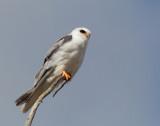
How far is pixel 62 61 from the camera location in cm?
1108

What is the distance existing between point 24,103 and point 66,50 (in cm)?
163

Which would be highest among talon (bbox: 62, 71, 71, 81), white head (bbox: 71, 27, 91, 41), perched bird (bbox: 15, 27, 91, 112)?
white head (bbox: 71, 27, 91, 41)

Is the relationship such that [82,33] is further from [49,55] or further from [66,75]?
[66,75]

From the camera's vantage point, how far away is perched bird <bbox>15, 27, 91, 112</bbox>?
1065 centimetres

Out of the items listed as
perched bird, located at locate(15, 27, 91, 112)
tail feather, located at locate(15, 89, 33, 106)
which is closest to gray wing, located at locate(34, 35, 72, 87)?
perched bird, located at locate(15, 27, 91, 112)

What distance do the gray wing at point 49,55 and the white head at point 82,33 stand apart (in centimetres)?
20

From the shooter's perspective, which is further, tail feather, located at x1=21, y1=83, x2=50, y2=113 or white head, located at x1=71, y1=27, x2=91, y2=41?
white head, located at x1=71, y1=27, x2=91, y2=41

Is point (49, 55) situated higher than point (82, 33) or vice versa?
point (82, 33)

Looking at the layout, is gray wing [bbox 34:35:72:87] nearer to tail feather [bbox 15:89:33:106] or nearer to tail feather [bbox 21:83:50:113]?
tail feather [bbox 21:83:50:113]

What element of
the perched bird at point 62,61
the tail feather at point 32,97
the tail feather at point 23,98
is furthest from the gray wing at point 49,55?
the tail feather at point 23,98

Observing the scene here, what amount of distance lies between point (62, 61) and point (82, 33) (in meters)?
0.96

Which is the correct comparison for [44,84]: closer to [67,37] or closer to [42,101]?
[67,37]

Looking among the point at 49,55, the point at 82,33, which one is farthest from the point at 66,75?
the point at 82,33

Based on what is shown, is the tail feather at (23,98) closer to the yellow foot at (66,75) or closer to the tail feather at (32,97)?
the tail feather at (32,97)
